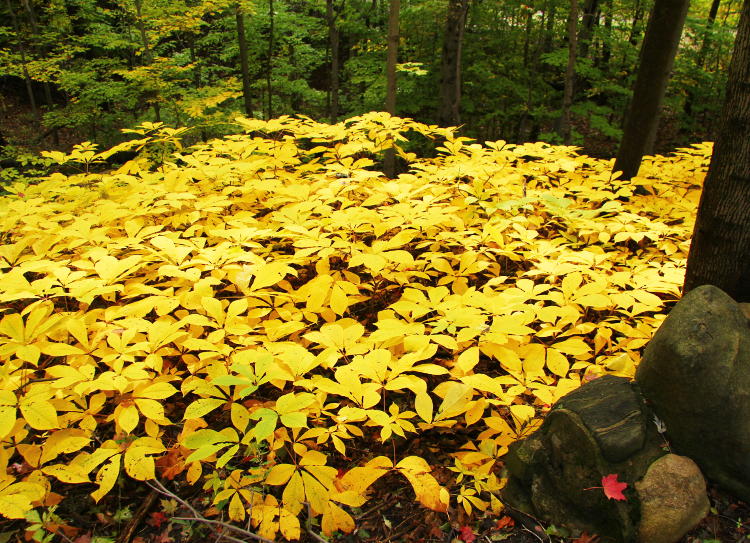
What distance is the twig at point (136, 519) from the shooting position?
4.58 ft

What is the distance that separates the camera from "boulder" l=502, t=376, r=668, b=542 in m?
1.38

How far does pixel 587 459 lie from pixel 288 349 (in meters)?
1.10

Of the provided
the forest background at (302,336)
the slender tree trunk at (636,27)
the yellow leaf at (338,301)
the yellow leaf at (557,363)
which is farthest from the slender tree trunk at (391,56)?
the slender tree trunk at (636,27)

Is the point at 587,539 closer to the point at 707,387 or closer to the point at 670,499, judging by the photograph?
the point at 670,499

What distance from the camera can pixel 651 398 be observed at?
1.56 metres

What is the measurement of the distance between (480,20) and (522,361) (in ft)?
33.9

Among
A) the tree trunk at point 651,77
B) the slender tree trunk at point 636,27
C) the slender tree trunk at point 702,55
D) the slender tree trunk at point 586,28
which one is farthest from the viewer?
the slender tree trunk at point 636,27

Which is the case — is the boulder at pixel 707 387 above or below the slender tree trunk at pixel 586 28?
below

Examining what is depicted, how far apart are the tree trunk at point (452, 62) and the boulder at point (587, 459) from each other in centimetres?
582

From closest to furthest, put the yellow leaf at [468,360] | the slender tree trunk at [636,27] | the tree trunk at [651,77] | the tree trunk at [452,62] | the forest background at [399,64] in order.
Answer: the yellow leaf at [468,360] < the tree trunk at [651,77] < the tree trunk at [452,62] < the forest background at [399,64] < the slender tree trunk at [636,27]

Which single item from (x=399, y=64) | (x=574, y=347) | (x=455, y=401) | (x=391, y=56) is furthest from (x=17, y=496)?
(x=399, y=64)

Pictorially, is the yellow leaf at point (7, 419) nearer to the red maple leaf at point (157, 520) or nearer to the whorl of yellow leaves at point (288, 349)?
the whorl of yellow leaves at point (288, 349)

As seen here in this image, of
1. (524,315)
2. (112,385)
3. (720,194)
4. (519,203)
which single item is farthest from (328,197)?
(720,194)

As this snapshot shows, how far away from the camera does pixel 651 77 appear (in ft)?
12.1
